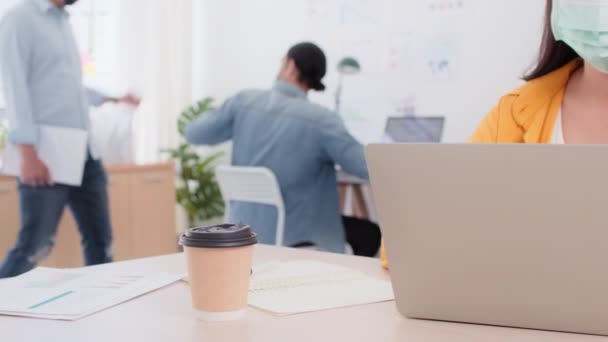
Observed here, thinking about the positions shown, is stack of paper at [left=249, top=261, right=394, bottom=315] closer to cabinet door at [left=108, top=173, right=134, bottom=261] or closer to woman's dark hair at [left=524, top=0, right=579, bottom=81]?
woman's dark hair at [left=524, top=0, right=579, bottom=81]

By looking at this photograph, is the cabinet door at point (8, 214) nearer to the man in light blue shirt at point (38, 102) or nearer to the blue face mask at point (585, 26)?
the man in light blue shirt at point (38, 102)

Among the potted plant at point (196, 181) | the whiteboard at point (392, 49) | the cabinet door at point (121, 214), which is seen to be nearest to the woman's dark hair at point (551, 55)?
the whiteboard at point (392, 49)

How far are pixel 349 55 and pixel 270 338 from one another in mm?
3826

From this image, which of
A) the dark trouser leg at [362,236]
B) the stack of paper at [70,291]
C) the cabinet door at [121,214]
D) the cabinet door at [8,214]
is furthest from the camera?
the cabinet door at [121,214]

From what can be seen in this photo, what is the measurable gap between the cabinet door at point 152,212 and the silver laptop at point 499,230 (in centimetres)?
313

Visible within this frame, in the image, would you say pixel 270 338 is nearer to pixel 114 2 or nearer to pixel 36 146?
pixel 36 146

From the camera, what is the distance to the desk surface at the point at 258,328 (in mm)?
695

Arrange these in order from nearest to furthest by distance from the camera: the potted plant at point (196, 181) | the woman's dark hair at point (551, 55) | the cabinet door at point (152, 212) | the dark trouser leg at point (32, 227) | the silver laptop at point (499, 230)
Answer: the silver laptop at point (499, 230) → the woman's dark hair at point (551, 55) → the dark trouser leg at point (32, 227) → the cabinet door at point (152, 212) → the potted plant at point (196, 181)

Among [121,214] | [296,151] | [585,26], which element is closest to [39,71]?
[296,151]

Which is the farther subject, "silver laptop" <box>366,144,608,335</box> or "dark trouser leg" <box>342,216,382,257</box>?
"dark trouser leg" <box>342,216,382,257</box>

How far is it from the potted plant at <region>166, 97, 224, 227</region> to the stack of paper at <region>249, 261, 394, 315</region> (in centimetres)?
352

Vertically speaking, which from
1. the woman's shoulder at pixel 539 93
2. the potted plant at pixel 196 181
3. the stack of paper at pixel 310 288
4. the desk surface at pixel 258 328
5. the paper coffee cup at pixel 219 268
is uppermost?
the woman's shoulder at pixel 539 93

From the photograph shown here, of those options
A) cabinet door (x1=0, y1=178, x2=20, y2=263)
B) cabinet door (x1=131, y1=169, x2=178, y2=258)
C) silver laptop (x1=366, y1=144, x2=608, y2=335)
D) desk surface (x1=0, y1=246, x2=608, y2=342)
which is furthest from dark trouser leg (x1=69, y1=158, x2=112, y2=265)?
silver laptop (x1=366, y1=144, x2=608, y2=335)

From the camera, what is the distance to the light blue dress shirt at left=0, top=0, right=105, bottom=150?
2.42 metres
